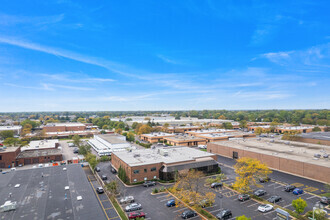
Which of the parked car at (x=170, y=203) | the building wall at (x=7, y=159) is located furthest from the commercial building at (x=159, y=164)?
the building wall at (x=7, y=159)

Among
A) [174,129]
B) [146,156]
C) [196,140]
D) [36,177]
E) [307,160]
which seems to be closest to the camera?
[36,177]

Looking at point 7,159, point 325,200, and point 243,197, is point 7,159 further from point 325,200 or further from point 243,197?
point 325,200

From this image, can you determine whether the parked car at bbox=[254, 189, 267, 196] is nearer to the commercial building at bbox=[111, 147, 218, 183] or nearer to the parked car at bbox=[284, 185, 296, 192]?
the parked car at bbox=[284, 185, 296, 192]

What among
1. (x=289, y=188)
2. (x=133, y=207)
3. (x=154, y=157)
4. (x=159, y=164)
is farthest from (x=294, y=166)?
(x=133, y=207)

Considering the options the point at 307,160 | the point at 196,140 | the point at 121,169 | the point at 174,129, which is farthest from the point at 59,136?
the point at 307,160

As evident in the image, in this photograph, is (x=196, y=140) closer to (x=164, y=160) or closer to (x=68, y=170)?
(x=164, y=160)

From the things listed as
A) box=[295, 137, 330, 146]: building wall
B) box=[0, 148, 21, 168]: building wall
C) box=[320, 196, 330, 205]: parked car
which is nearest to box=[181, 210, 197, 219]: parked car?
box=[320, 196, 330, 205]: parked car
